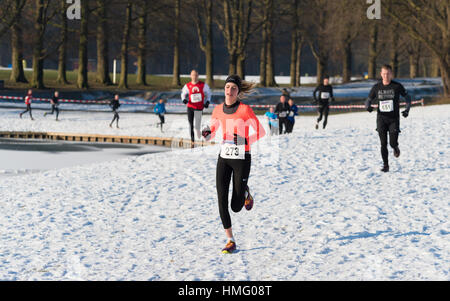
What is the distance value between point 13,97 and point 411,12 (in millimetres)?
22665

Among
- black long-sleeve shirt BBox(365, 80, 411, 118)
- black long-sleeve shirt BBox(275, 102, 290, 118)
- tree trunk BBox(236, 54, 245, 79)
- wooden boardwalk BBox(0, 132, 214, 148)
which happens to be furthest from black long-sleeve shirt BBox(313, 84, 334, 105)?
tree trunk BBox(236, 54, 245, 79)

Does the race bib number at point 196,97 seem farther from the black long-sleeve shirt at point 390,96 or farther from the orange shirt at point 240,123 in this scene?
the orange shirt at point 240,123

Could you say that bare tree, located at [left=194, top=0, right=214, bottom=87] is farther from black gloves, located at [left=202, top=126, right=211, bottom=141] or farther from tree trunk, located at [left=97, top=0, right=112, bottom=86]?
black gloves, located at [left=202, top=126, right=211, bottom=141]

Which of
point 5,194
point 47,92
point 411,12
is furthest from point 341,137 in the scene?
point 47,92

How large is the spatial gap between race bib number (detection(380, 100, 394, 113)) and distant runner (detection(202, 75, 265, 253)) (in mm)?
5116

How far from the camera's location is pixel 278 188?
12070mm

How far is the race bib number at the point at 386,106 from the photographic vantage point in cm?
1206

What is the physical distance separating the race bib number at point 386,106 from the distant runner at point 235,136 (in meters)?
5.12

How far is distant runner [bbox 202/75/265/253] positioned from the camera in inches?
294

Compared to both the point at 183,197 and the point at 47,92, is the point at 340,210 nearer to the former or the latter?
the point at 183,197

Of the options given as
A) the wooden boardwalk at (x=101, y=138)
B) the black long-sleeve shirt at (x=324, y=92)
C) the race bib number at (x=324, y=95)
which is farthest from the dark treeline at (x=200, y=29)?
the race bib number at (x=324, y=95)

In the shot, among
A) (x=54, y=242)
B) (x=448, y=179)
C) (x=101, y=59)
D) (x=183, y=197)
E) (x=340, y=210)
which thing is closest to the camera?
(x=54, y=242)

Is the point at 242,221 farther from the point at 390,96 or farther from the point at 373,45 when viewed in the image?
the point at 373,45

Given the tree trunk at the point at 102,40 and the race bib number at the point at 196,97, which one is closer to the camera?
the race bib number at the point at 196,97
